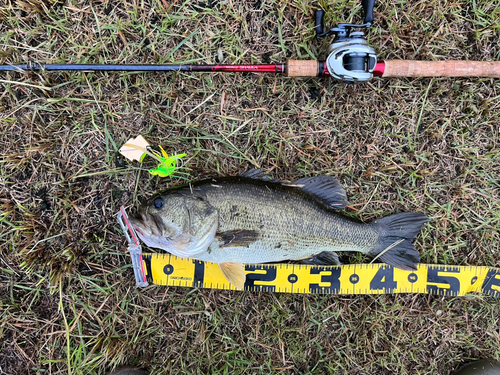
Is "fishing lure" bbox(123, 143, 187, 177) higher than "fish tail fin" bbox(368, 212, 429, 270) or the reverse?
higher

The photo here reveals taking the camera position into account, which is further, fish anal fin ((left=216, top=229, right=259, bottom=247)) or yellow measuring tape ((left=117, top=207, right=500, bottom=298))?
yellow measuring tape ((left=117, top=207, right=500, bottom=298))

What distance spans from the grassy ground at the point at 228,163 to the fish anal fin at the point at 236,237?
75 cm

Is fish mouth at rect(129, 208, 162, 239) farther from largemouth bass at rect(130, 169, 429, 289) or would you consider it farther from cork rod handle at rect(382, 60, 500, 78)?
cork rod handle at rect(382, 60, 500, 78)

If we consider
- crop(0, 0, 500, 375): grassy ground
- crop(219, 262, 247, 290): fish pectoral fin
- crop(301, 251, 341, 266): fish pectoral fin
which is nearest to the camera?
crop(219, 262, 247, 290): fish pectoral fin

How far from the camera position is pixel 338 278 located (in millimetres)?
3096

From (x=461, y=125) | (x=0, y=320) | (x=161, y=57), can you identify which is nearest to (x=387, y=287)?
(x=461, y=125)

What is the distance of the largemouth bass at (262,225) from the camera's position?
2574 mm

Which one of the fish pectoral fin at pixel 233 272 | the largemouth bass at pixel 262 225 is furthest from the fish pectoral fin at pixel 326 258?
the fish pectoral fin at pixel 233 272

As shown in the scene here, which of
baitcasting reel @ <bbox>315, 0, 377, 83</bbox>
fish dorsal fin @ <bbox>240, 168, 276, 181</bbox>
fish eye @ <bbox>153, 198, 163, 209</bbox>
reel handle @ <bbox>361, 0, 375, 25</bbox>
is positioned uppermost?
reel handle @ <bbox>361, 0, 375, 25</bbox>

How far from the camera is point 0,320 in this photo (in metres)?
3.04

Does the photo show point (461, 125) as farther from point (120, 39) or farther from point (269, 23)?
point (120, 39)

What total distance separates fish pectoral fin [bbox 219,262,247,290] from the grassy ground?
361 mm

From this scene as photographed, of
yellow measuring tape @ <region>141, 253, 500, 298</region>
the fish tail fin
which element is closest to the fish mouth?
yellow measuring tape @ <region>141, 253, 500, 298</region>

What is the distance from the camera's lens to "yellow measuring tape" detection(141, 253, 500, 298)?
3.06 metres
